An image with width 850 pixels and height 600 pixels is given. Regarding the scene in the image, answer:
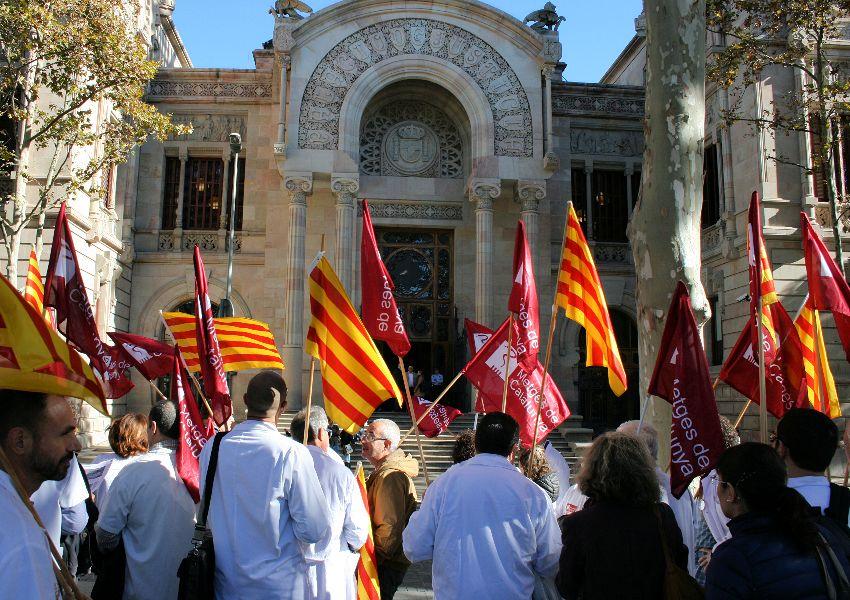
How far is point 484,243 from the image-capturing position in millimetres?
19906

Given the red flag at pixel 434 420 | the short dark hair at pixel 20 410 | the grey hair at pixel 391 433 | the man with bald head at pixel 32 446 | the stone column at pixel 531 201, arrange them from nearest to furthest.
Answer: the man with bald head at pixel 32 446 → the short dark hair at pixel 20 410 → the grey hair at pixel 391 433 → the red flag at pixel 434 420 → the stone column at pixel 531 201

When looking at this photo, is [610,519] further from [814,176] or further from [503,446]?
[814,176]

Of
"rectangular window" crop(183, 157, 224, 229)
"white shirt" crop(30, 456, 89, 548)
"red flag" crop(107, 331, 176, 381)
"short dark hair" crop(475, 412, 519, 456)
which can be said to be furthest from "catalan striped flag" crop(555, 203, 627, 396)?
"rectangular window" crop(183, 157, 224, 229)

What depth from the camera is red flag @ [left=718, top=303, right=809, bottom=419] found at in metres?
7.56

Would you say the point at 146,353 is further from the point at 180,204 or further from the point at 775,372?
the point at 180,204

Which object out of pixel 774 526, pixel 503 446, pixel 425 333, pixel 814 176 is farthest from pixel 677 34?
pixel 425 333

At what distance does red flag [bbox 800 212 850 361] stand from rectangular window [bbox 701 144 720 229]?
14.5 metres

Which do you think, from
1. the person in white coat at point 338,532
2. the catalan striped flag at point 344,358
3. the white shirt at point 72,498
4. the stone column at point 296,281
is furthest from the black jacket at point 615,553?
the stone column at point 296,281

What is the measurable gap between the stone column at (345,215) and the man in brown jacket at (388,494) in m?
14.5

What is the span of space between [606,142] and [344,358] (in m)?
19.4

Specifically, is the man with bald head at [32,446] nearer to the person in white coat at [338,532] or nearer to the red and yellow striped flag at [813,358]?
the person in white coat at [338,532]

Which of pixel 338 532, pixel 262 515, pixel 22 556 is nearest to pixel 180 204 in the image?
pixel 338 532

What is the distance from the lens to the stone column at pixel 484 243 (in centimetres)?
1967

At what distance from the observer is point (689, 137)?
7.61 meters
